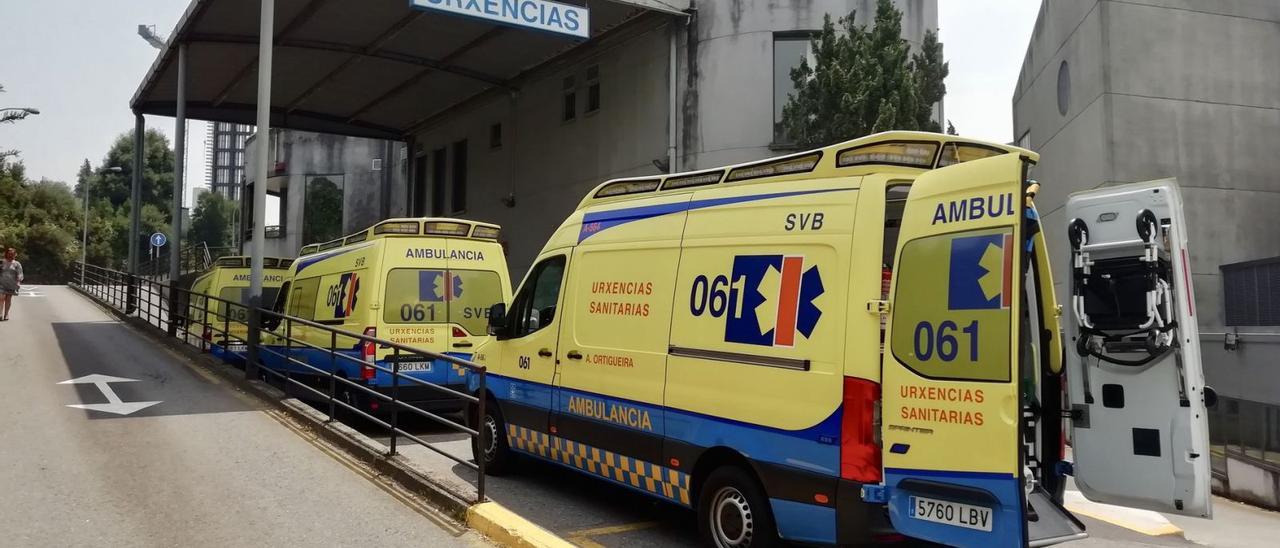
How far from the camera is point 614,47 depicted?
19047 mm

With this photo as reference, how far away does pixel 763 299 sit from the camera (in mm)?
5273

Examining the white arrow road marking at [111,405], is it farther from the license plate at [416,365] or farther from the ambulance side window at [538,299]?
the ambulance side window at [538,299]

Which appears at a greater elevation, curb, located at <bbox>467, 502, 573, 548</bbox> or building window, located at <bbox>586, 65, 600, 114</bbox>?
building window, located at <bbox>586, 65, 600, 114</bbox>

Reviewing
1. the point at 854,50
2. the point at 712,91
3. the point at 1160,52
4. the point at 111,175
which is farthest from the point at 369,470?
the point at 111,175

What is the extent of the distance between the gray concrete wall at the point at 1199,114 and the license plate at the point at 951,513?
1354 cm

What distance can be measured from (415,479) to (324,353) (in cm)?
515

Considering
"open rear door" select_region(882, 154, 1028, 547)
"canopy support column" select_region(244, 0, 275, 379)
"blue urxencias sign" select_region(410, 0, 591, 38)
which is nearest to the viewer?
"open rear door" select_region(882, 154, 1028, 547)

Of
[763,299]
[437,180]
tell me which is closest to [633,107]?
[437,180]

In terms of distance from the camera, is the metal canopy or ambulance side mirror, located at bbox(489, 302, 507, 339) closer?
ambulance side mirror, located at bbox(489, 302, 507, 339)

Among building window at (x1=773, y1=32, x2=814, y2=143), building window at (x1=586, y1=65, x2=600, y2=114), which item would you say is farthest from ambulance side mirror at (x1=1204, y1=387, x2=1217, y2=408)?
building window at (x1=586, y1=65, x2=600, y2=114)

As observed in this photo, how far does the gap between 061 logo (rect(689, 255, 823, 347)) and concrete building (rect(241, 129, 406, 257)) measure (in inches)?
1345

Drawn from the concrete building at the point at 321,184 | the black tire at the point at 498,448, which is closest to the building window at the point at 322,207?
the concrete building at the point at 321,184

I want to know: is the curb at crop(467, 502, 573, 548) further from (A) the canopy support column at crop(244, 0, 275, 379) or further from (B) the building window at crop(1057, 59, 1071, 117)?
(B) the building window at crop(1057, 59, 1071, 117)

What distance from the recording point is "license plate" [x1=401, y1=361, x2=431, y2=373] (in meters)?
10.3
